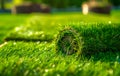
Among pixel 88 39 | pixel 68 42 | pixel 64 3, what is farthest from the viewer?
pixel 64 3

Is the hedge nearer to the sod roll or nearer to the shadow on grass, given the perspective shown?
the sod roll

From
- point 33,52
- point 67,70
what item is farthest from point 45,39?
point 67,70

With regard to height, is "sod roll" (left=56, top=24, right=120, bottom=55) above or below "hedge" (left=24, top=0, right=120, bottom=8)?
above

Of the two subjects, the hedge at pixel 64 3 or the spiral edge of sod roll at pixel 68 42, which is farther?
the hedge at pixel 64 3

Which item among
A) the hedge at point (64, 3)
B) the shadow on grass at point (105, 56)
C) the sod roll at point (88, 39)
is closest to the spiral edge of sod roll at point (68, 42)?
the sod roll at point (88, 39)

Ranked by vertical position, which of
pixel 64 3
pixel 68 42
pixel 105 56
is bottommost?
pixel 64 3

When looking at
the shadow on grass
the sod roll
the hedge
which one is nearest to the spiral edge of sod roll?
the sod roll

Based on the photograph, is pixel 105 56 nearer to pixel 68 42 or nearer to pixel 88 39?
pixel 88 39

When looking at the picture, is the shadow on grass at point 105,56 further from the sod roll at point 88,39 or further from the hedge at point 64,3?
the hedge at point 64,3

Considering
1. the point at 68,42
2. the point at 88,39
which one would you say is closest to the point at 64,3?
the point at 68,42

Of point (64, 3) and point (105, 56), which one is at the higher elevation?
point (105, 56)
